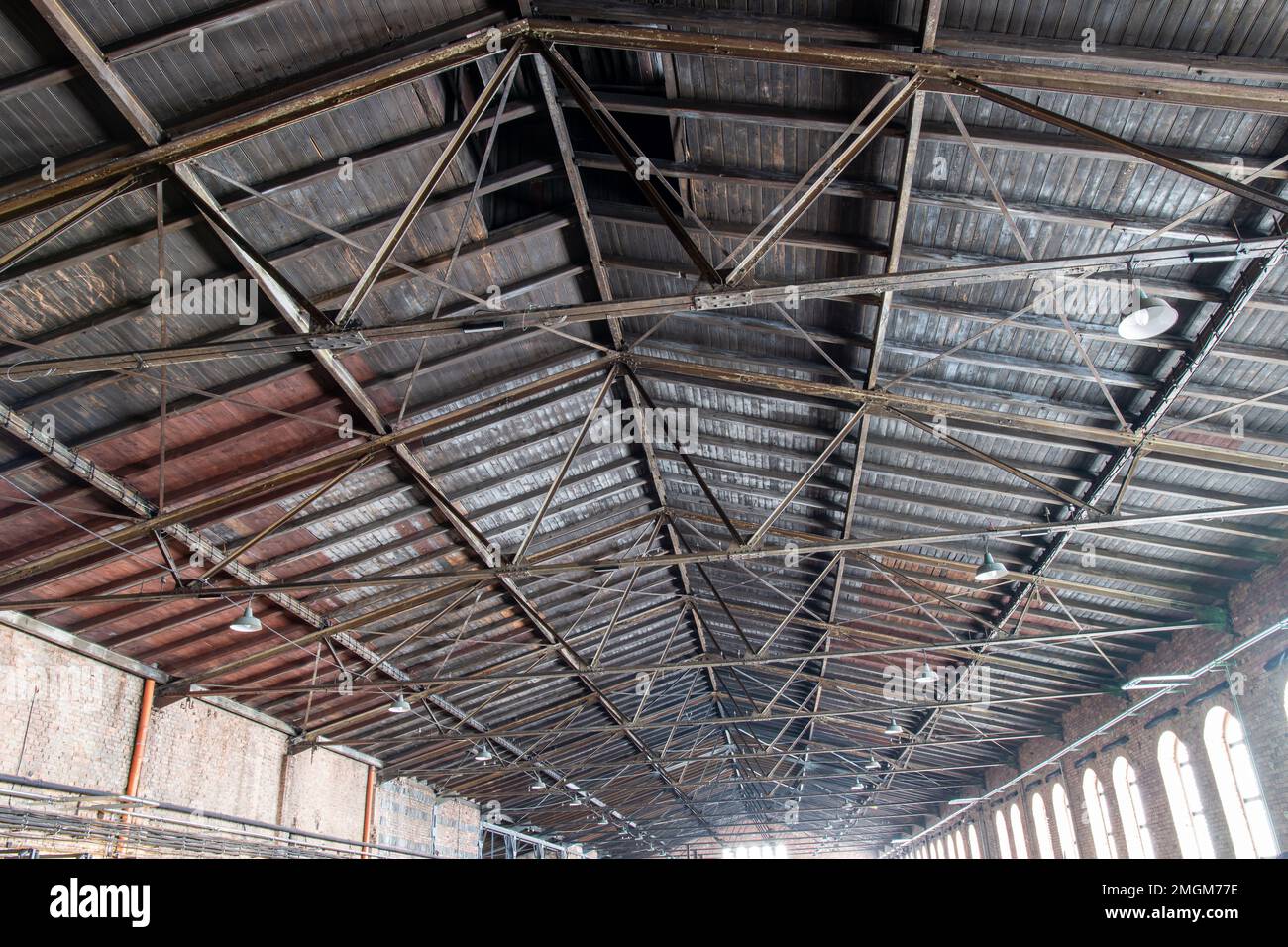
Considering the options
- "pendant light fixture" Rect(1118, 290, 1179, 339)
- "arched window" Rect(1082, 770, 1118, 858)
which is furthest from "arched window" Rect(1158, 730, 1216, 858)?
"pendant light fixture" Rect(1118, 290, 1179, 339)

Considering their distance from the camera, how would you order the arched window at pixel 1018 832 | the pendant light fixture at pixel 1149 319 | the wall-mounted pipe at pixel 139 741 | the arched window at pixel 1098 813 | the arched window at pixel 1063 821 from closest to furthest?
the pendant light fixture at pixel 1149 319, the wall-mounted pipe at pixel 139 741, the arched window at pixel 1098 813, the arched window at pixel 1063 821, the arched window at pixel 1018 832

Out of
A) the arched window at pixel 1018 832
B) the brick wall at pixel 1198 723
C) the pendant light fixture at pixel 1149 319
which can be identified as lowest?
the arched window at pixel 1018 832

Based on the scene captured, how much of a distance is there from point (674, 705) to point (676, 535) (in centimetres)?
1359

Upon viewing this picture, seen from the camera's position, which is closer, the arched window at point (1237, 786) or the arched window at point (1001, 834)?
the arched window at point (1237, 786)

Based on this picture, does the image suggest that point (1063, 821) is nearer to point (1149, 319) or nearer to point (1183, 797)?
point (1183, 797)

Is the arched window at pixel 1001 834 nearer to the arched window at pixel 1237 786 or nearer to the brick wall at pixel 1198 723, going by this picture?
the brick wall at pixel 1198 723

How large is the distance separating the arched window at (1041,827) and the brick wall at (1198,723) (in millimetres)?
702

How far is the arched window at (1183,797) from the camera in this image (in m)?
18.7

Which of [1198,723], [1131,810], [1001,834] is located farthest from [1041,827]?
[1198,723]

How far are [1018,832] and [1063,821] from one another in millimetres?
4400

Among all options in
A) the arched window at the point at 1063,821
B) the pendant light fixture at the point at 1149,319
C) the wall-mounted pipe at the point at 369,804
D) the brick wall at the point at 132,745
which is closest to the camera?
the pendant light fixture at the point at 1149,319

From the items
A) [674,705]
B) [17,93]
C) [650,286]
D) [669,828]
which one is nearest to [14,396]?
[17,93]

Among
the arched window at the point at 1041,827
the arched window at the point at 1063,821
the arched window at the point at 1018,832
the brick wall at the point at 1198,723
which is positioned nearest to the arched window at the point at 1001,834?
the arched window at the point at 1018,832

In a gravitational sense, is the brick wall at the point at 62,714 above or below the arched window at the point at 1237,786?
above
